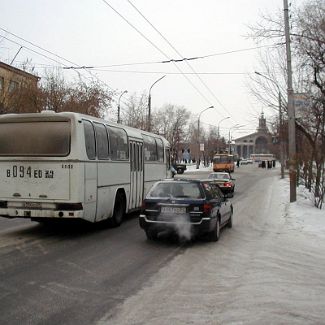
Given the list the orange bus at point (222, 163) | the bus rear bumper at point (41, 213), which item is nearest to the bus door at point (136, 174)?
the bus rear bumper at point (41, 213)

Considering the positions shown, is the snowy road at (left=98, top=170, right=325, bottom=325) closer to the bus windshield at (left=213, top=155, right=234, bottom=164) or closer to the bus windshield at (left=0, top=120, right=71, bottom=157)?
the bus windshield at (left=0, top=120, right=71, bottom=157)

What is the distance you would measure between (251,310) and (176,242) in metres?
5.27

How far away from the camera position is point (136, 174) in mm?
15758

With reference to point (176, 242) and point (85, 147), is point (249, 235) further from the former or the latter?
point (85, 147)

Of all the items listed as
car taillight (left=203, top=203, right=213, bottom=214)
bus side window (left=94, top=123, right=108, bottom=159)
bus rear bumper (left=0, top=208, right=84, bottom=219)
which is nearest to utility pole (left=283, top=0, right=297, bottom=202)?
bus side window (left=94, top=123, right=108, bottom=159)

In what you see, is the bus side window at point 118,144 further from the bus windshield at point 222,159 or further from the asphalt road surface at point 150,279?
the bus windshield at point 222,159

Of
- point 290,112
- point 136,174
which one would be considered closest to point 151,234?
point 136,174

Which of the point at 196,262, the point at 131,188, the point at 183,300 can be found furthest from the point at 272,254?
the point at 131,188

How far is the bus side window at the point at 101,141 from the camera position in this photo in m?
12.4

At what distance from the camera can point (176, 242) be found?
1101 cm

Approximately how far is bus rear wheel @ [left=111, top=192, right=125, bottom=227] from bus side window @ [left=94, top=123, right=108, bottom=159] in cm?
166

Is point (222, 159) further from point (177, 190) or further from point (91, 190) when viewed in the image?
point (177, 190)

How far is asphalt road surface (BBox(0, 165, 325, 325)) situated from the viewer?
18.6 feet

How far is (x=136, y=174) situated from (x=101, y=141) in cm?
335
